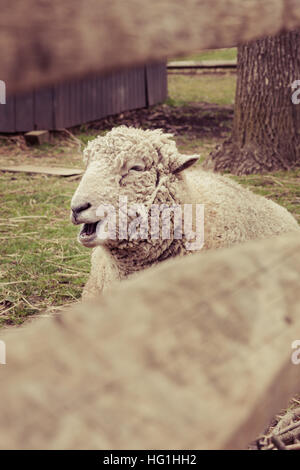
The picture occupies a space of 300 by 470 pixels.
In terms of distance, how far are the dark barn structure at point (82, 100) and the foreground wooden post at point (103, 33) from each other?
7204mm

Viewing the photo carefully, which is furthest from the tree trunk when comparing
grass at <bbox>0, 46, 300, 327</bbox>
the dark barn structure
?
the dark barn structure

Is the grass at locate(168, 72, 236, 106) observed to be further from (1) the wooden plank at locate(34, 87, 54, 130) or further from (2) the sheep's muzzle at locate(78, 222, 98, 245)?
(2) the sheep's muzzle at locate(78, 222, 98, 245)

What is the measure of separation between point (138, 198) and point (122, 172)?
153mm

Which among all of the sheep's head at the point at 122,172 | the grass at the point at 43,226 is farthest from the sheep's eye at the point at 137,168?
the grass at the point at 43,226

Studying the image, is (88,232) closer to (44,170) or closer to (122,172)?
(122,172)

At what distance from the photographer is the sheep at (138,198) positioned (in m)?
2.70

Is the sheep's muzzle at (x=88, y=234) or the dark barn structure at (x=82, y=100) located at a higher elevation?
the dark barn structure at (x=82, y=100)

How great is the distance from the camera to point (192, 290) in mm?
967

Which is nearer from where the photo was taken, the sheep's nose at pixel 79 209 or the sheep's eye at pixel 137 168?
the sheep's nose at pixel 79 209

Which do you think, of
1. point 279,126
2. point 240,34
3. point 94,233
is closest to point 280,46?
point 279,126

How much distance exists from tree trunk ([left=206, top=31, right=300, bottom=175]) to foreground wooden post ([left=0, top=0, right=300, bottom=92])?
6.07m

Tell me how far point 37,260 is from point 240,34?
3637 millimetres

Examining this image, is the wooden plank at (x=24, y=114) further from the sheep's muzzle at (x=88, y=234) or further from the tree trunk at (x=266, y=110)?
the sheep's muzzle at (x=88, y=234)

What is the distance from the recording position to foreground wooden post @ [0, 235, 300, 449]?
74cm
